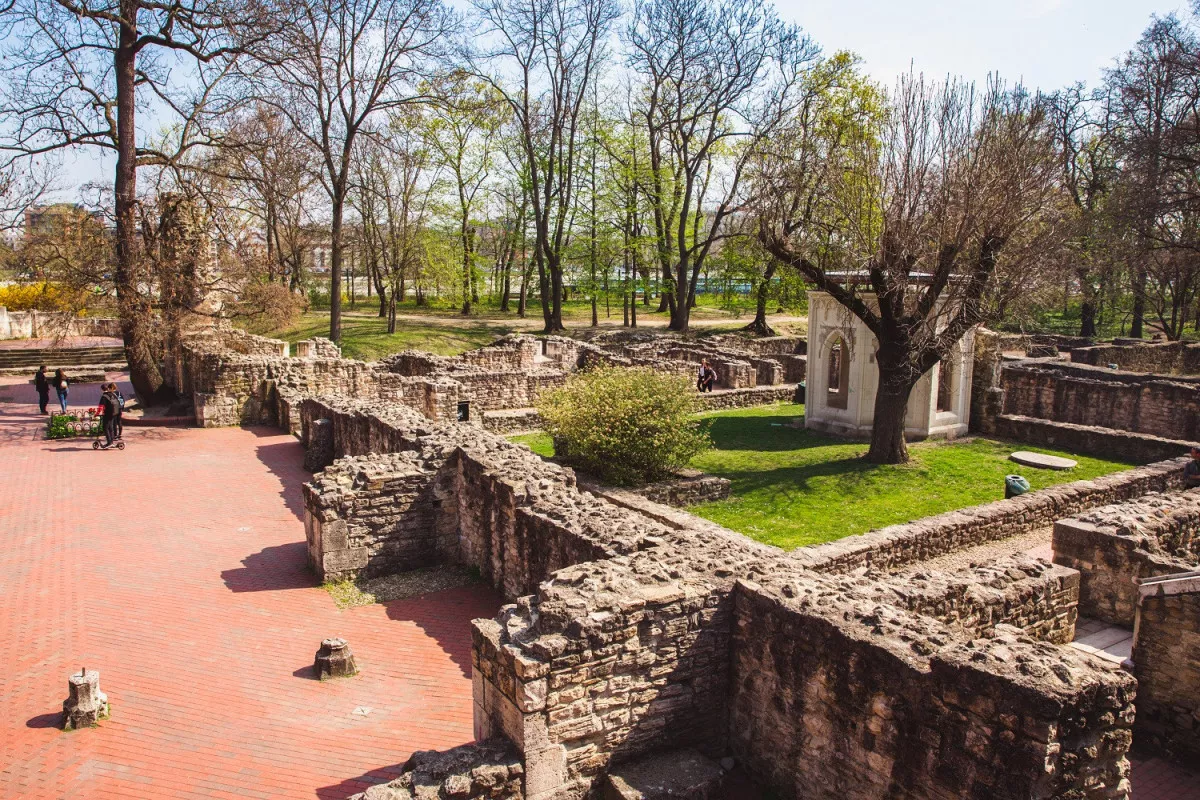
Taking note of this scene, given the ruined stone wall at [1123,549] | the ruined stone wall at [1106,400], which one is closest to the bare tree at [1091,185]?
the ruined stone wall at [1106,400]

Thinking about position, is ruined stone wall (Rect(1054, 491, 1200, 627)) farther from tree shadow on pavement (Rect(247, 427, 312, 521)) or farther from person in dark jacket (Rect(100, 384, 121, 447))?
person in dark jacket (Rect(100, 384, 121, 447))

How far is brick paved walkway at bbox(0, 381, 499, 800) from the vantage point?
621 cm

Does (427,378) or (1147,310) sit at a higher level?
(1147,310)

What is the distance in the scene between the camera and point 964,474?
1581cm

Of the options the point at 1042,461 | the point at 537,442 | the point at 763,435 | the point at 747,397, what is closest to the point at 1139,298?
the point at 747,397

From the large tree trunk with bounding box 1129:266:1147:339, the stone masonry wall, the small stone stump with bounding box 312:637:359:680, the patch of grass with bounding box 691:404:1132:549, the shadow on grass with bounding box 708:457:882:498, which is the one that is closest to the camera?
the stone masonry wall

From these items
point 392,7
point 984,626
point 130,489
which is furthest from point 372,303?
point 984,626

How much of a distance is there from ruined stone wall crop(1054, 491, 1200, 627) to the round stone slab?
6105mm

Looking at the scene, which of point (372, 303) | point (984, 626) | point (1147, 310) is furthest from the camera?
point (372, 303)

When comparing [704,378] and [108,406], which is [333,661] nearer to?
[108,406]

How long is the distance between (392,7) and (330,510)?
72.0ft

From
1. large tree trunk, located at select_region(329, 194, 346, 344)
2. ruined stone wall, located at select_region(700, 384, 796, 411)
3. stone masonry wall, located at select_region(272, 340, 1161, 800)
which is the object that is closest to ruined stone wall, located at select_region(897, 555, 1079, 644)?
stone masonry wall, located at select_region(272, 340, 1161, 800)

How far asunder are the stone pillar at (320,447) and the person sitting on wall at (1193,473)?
50.7 feet

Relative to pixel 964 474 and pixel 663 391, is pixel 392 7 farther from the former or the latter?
pixel 964 474
